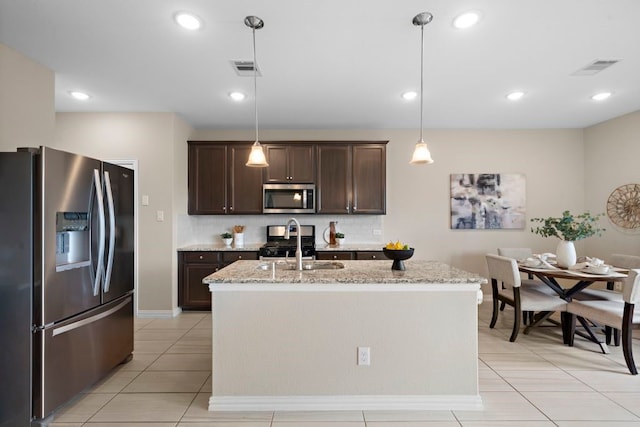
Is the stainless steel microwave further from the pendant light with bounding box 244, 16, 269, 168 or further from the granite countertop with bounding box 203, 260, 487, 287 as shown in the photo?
the granite countertop with bounding box 203, 260, 487, 287

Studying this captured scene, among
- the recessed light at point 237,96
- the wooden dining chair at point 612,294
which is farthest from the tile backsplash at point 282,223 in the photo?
the wooden dining chair at point 612,294

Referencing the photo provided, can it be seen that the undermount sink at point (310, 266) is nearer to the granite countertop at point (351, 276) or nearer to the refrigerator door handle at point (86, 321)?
the granite countertop at point (351, 276)

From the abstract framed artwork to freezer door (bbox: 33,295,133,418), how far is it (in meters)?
4.31

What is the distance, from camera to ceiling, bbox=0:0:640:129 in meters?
2.05

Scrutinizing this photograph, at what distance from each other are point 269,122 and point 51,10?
102 inches

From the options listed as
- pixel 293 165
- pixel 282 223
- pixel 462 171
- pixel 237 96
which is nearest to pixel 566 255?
pixel 462 171

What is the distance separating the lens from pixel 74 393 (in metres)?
2.10

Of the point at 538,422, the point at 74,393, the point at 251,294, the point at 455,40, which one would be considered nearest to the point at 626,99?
the point at 455,40

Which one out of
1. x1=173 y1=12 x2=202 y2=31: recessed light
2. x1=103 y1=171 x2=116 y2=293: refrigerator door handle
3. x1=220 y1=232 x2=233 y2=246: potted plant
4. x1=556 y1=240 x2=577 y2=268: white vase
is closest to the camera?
x1=173 y1=12 x2=202 y2=31: recessed light

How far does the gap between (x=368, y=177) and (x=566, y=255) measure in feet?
7.81

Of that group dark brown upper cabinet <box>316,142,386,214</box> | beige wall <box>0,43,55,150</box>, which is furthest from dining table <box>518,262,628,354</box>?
beige wall <box>0,43,55,150</box>

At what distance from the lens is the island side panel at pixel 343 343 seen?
205 cm

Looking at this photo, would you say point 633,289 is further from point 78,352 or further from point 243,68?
point 78,352

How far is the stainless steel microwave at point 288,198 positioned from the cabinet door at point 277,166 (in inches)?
4.5
